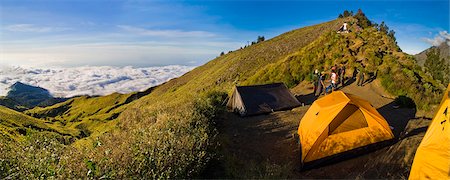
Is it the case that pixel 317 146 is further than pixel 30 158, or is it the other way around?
pixel 317 146

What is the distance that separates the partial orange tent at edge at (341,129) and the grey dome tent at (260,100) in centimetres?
669

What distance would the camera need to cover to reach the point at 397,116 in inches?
584

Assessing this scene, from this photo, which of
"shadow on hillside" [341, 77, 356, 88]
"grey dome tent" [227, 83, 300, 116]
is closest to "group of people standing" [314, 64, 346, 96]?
"shadow on hillside" [341, 77, 356, 88]

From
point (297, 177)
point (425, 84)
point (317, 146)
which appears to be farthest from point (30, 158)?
point (425, 84)

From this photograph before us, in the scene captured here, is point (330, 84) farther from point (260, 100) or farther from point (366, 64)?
point (366, 64)

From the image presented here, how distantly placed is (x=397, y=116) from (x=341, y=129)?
6.43 m

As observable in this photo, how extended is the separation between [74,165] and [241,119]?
12518 mm

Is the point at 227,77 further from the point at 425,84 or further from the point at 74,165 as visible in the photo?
the point at 74,165

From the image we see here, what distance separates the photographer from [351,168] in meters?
9.74

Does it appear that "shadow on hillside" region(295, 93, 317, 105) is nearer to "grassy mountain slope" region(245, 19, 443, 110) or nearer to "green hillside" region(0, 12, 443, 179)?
"grassy mountain slope" region(245, 19, 443, 110)

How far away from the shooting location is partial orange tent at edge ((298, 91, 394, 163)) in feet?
33.3

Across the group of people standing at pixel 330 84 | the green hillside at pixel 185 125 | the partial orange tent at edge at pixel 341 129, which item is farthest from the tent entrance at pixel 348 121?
the group of people standing at pixel 330 84

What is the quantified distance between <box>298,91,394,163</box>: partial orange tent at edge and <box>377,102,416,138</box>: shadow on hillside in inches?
78.8

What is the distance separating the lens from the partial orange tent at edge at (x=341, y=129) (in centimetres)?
1014
